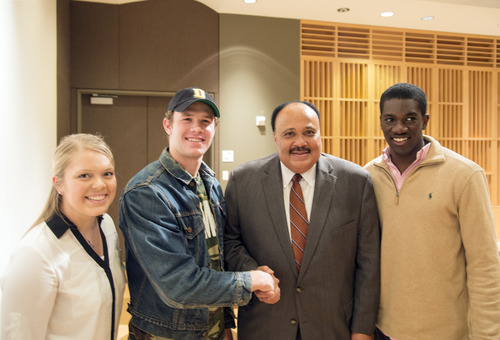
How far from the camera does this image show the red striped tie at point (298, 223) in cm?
169

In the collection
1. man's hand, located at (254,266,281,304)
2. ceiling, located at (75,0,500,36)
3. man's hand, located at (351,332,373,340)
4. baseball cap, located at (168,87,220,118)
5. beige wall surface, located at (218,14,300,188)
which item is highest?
ceiling, located at (75,0,500,36)

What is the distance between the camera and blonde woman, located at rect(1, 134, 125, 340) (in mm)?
1317

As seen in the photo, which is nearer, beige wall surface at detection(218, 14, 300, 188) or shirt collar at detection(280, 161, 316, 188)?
shirt collar at detection(280, 161, 316, 188)

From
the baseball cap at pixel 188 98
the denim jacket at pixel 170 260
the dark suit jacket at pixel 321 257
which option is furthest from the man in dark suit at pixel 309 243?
the baseball cap at pixel 188 98

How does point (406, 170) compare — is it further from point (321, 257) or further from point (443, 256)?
point (321, 257)

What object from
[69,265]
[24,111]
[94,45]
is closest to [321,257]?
[69,265]

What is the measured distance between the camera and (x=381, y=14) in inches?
210

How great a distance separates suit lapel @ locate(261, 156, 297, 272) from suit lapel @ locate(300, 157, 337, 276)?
8cm

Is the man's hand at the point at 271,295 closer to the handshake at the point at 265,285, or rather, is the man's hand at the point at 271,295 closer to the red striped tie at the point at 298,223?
the handshake at the point at 265,285

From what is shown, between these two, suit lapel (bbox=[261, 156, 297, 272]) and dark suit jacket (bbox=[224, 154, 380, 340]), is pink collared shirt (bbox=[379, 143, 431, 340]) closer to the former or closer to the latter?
dark suit jacket (bbox=[224, 154, 380, 340])

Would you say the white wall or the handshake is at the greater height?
the white wall

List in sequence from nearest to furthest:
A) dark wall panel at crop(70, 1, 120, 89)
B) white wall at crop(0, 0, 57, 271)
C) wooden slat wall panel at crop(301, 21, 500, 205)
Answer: white wall at crop(0, 0, 57, 271)
dark wall panel at crop(70, 1, 120, 89)
wooden slat wall panel at crop(301, 21, 500, 205)

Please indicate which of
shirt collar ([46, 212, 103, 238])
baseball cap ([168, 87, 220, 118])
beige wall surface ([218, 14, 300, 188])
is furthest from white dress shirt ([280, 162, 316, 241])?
beige wall surface ([218, 14, 300, 188])

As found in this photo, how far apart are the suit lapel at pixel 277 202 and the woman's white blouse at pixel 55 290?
2.42 feet
